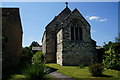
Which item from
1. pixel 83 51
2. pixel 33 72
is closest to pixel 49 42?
pixel 83 51

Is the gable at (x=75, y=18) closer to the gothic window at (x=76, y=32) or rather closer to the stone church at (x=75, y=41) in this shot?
the stone church at (x=75, y=41)

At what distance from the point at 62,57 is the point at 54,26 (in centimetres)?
975

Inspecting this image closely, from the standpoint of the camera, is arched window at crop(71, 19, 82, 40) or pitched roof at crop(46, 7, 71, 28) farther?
pitched roof at crop(46, 7, 71, 28)

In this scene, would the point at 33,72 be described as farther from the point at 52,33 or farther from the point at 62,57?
the point at 52,33

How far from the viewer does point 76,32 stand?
22.4 meters

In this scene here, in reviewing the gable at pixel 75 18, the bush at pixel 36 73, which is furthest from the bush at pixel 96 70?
the gable at pixel 75 18

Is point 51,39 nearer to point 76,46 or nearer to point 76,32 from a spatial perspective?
point 76,32

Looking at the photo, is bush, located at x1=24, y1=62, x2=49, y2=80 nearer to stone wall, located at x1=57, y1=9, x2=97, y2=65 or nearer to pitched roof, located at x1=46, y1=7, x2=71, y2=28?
stone wall, located at x1=57, y1=9, x2=97, y2=65

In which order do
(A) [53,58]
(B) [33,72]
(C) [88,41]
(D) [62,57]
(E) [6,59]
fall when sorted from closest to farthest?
(B) [33,72]
(E) [6,59]
(D) [62,57]
(C) [88,41]
(A) [53,58]

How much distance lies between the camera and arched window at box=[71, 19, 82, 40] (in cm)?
2214

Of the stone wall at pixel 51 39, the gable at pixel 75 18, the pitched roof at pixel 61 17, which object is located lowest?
the stone wall at pixel 51 39

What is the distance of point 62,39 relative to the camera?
21.6 meters

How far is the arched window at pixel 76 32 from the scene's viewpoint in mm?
22141

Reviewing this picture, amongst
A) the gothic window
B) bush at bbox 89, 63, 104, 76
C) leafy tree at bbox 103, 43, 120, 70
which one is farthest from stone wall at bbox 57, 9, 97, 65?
bush at bbox 89, 63, 104, 76
